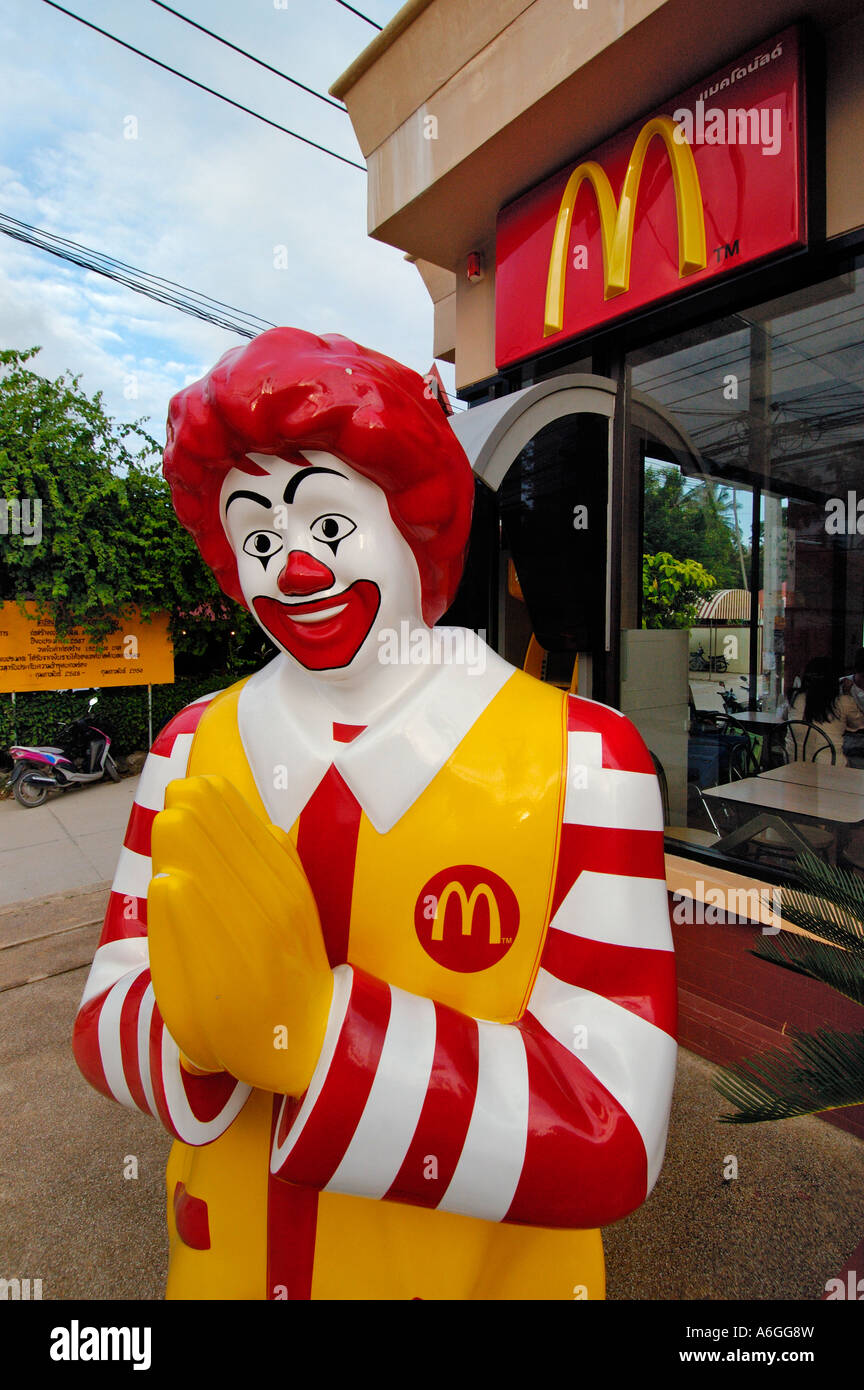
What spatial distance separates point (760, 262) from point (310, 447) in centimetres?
250

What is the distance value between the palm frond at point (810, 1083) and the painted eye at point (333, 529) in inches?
53.0

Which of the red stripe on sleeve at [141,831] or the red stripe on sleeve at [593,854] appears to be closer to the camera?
the red stripe on sleeve at [593,854]

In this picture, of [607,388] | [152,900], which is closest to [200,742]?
[152,900]

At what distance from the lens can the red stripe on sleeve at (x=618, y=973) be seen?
965mm

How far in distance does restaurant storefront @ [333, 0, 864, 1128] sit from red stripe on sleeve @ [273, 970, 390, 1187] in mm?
2401

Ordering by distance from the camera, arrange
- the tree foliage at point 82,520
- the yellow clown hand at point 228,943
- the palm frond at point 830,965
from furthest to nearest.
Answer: the tree foliage at point 82,520 → the palm frond at point 830,965 → the yellow clown hand at point 228,943

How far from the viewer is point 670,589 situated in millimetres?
3646

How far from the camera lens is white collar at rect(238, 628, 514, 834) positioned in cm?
101

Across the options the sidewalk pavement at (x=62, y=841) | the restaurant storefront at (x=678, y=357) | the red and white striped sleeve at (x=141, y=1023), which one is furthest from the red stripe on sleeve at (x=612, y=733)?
the sidewalk pavement at (x=62, y=841)

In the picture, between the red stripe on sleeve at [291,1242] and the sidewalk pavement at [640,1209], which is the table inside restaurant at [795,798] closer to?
the sidewalk pavement at [640,1209]

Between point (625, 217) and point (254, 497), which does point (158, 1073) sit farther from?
point (625, 217)

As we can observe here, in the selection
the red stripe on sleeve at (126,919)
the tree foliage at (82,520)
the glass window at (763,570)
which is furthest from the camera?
the tree foliage at (82,520)

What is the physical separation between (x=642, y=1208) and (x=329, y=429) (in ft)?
8.25
